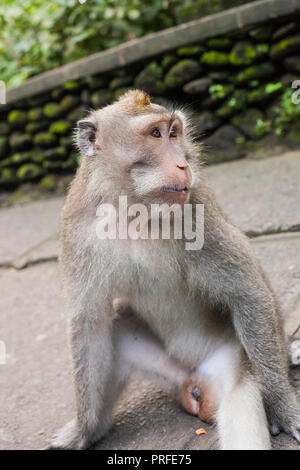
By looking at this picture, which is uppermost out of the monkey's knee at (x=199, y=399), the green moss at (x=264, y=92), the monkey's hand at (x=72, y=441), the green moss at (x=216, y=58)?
the green moss at (x=216, y=58)

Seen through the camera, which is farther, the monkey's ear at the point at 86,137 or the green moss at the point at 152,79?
the green moss at the point at 152,79

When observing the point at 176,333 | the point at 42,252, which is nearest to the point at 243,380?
the point at 176,333

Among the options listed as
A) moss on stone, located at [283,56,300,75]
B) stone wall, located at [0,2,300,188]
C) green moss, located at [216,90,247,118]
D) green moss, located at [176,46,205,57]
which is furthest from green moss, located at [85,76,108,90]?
moss on stone, located at [283,56,300,75]

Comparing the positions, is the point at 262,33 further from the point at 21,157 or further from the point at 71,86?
the point at 21,157

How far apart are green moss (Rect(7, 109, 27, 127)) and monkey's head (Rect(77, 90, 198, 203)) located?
4.55m

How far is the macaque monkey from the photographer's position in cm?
225

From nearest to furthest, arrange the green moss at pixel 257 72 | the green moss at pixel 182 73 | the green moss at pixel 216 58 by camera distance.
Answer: the green moss at pixel 257 72 → the green moss at pixel 216 58 → the green moss at pixel 182 73

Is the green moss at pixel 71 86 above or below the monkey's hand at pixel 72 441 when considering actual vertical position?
above

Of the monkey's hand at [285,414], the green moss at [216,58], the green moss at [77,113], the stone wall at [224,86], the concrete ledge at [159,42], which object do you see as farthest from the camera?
the green moss at [77,113]

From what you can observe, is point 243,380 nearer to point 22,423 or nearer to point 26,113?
point 22,423

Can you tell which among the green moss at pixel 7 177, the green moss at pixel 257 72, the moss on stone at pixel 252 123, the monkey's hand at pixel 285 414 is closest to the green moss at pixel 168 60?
the green moss at pixel 257 72

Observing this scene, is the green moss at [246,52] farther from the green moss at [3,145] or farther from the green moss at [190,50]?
the green moss at [3,145]

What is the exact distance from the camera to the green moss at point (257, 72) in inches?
211

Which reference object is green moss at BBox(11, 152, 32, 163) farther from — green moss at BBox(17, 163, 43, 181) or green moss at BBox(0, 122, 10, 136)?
green moss at BBox(0, 122, 10, 136)
